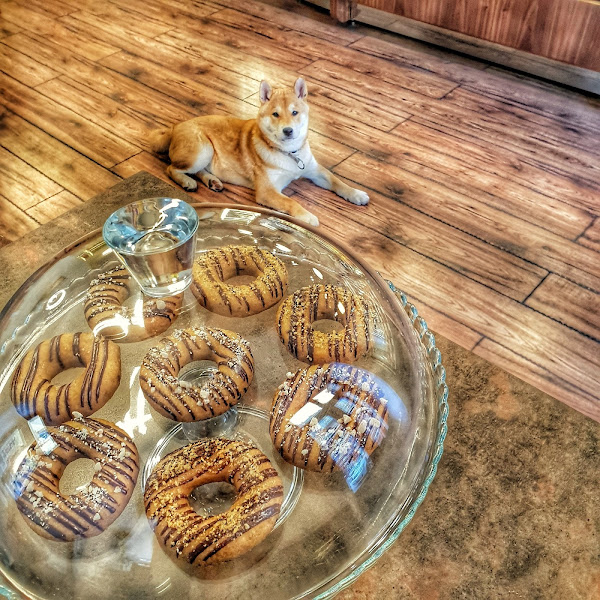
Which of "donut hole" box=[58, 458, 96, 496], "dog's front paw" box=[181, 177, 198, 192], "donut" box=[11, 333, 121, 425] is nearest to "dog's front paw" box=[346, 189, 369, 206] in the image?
"dog's front paw" box=[181, 177, 198, 192]

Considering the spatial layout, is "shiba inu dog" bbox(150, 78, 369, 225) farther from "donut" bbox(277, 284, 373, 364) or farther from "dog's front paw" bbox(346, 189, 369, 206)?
"donut" bbox(277, 284, 373, 364)

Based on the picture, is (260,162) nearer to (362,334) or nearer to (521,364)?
(521,364)

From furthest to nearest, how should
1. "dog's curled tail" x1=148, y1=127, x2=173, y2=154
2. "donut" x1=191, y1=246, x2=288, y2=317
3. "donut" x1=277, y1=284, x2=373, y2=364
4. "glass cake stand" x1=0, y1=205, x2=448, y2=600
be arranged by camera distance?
"dog's curled tail" x1=148, y1=127, x2=173, y2=154 < "donut" x1=191, y1=246, x2=288, y2=317 < "donut" x1=277, y1=284, x2=373, y2=364 < "glass cake stand" x1=0, y1=205, x2=448, y2=600

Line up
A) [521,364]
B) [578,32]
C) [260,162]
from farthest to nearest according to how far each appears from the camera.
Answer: [578,32]
[260,162]
[521,364]

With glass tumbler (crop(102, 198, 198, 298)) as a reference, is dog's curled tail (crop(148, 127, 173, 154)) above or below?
below

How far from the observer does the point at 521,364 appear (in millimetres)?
1843

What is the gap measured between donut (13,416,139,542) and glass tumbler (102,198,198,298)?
26cm

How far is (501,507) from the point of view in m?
1.49

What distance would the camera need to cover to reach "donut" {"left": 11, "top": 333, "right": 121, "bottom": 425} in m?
1.09

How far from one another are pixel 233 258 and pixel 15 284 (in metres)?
1.11

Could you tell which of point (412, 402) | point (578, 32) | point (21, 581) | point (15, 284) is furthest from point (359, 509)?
point (578, 32)

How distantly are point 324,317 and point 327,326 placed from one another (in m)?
0.03

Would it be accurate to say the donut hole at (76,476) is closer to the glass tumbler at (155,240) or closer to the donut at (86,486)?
the donut at (86,486)

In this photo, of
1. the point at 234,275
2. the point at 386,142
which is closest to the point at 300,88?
the point at 386,142
